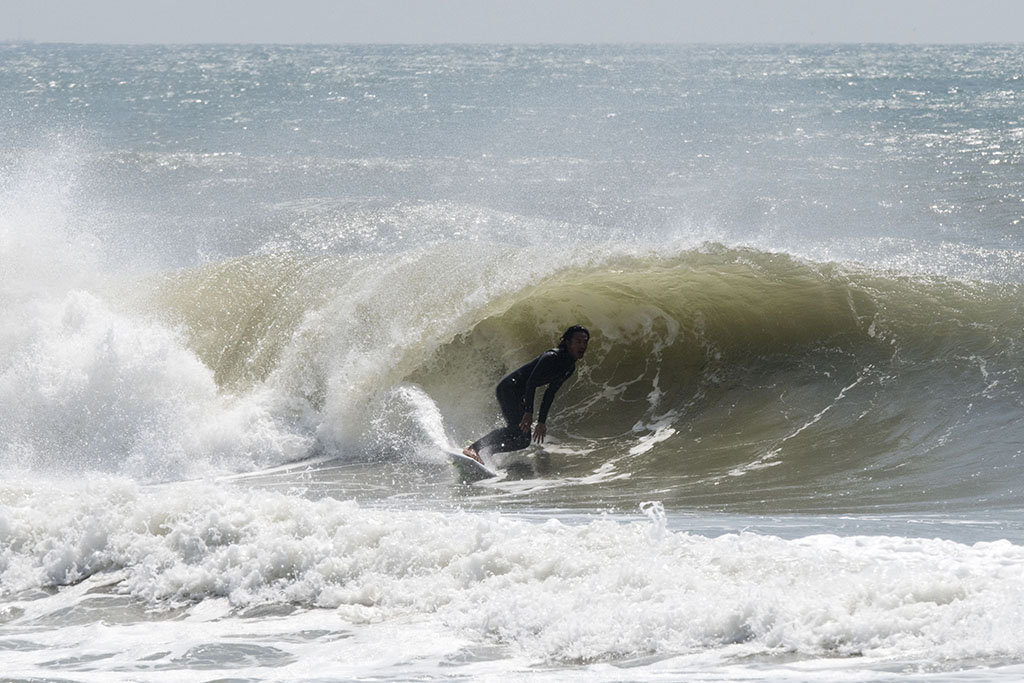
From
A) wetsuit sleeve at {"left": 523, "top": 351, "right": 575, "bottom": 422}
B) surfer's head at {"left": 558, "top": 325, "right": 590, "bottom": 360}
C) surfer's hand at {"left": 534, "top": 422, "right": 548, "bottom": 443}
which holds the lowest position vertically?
surfer's hand at {"left": 534, "top": 422, "right": 548, "bottom": 443}

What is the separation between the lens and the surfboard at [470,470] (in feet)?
30.5

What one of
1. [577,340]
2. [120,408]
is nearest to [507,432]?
[577,340]

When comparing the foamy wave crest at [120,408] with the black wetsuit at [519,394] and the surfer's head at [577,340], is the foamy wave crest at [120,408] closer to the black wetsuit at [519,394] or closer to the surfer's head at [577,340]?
the black wetsuit at [519,394]

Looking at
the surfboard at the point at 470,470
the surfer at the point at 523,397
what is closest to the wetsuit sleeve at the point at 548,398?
the surfer at the point at 523,397

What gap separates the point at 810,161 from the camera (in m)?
28.5

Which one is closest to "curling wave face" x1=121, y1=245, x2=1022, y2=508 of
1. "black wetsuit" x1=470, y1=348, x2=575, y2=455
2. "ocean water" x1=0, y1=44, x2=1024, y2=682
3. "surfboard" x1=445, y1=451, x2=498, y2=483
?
"ocean water" x1=0, y1=44, x2=1024, y2=682

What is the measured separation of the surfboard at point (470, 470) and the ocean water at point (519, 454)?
0.33 ft

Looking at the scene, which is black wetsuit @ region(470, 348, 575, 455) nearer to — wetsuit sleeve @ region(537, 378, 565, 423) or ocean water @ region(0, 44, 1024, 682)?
wetsuit sleeve @ region(537, 378, 565, 423)

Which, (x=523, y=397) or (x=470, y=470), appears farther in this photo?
(x=523, y=397)

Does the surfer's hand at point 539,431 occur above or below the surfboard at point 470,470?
above

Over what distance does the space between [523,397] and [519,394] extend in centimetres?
4

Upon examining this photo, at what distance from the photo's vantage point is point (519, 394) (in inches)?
384

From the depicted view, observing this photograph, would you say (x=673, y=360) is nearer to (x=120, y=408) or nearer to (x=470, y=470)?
(x=470, y=470)

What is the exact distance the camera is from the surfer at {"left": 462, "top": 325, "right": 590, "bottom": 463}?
9.55 metres
